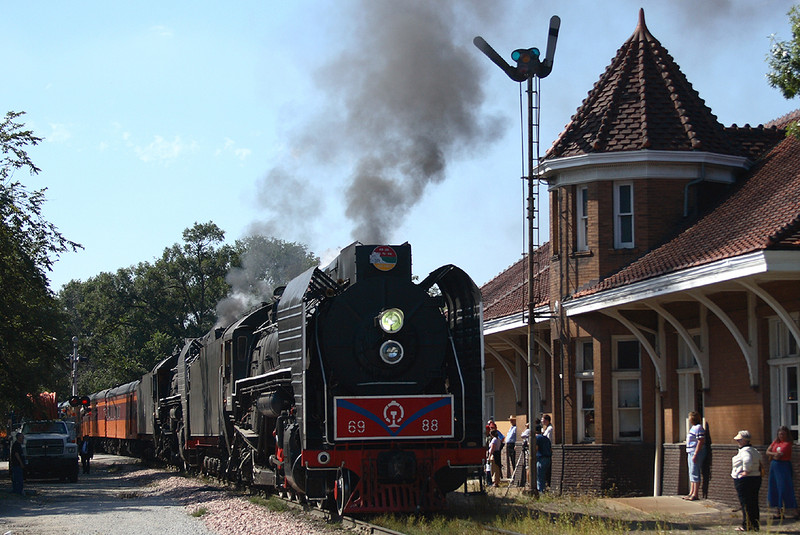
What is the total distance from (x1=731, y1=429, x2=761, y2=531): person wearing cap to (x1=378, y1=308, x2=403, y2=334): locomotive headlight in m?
4.62

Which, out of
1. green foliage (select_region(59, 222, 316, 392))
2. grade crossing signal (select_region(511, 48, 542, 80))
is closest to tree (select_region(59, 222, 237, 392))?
green foliage (select_region(59, 222, 316, 392))

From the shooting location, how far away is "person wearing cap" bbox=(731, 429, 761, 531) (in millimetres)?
12703

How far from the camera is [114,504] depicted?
19.6 meters

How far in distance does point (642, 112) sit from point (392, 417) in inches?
360

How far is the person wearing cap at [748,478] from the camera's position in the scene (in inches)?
500

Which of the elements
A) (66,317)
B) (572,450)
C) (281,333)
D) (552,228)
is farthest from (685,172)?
(66,317)

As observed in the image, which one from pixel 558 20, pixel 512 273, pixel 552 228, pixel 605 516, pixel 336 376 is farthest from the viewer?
pixel 512 273

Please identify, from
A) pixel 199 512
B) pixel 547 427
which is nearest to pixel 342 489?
pixel 199 512

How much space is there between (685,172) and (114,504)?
41.9 ft

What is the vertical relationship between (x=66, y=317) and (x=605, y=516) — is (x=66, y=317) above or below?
above

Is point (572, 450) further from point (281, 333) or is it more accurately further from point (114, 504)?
point (114, 504)

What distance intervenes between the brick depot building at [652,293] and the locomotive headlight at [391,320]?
435cm

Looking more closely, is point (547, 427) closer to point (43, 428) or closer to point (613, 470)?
point (613, 470)

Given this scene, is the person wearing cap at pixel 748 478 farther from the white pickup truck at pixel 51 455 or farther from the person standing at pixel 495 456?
the white pickup truck at pixel 51 455
